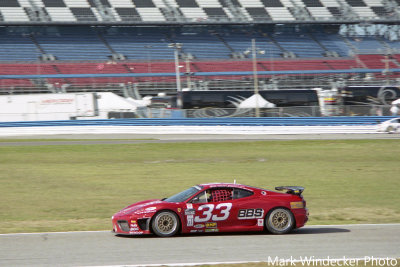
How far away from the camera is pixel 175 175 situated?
1762 centimetres

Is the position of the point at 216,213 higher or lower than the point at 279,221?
higher

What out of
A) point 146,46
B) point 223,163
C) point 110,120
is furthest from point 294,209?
point 146,46

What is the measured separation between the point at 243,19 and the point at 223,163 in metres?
37.7

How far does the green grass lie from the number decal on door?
232 cm

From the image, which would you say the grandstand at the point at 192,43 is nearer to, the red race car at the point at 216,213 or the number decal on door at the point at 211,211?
the red race car at the point at 216,213

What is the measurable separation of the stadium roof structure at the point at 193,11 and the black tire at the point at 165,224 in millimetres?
45929

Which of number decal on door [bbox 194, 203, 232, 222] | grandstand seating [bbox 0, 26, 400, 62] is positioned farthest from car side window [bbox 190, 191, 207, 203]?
grandstand seating [bbox 0, 26, 400, 62]

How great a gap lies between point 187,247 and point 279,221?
201 cm

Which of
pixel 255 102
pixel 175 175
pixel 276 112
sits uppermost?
pixel 255 102

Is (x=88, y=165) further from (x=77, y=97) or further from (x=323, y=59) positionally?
(x=323, y=59)

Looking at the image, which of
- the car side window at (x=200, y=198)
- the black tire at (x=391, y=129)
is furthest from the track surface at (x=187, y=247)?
the black tire at (x=391, y=129)

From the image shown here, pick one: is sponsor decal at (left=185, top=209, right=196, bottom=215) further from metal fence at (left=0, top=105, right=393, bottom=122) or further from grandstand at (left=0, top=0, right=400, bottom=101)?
grandstand at (left=0, top=0, right=400, bottom=101)

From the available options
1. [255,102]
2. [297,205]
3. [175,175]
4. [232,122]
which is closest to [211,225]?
[297,205]

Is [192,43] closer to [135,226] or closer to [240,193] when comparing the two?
[240,193]
